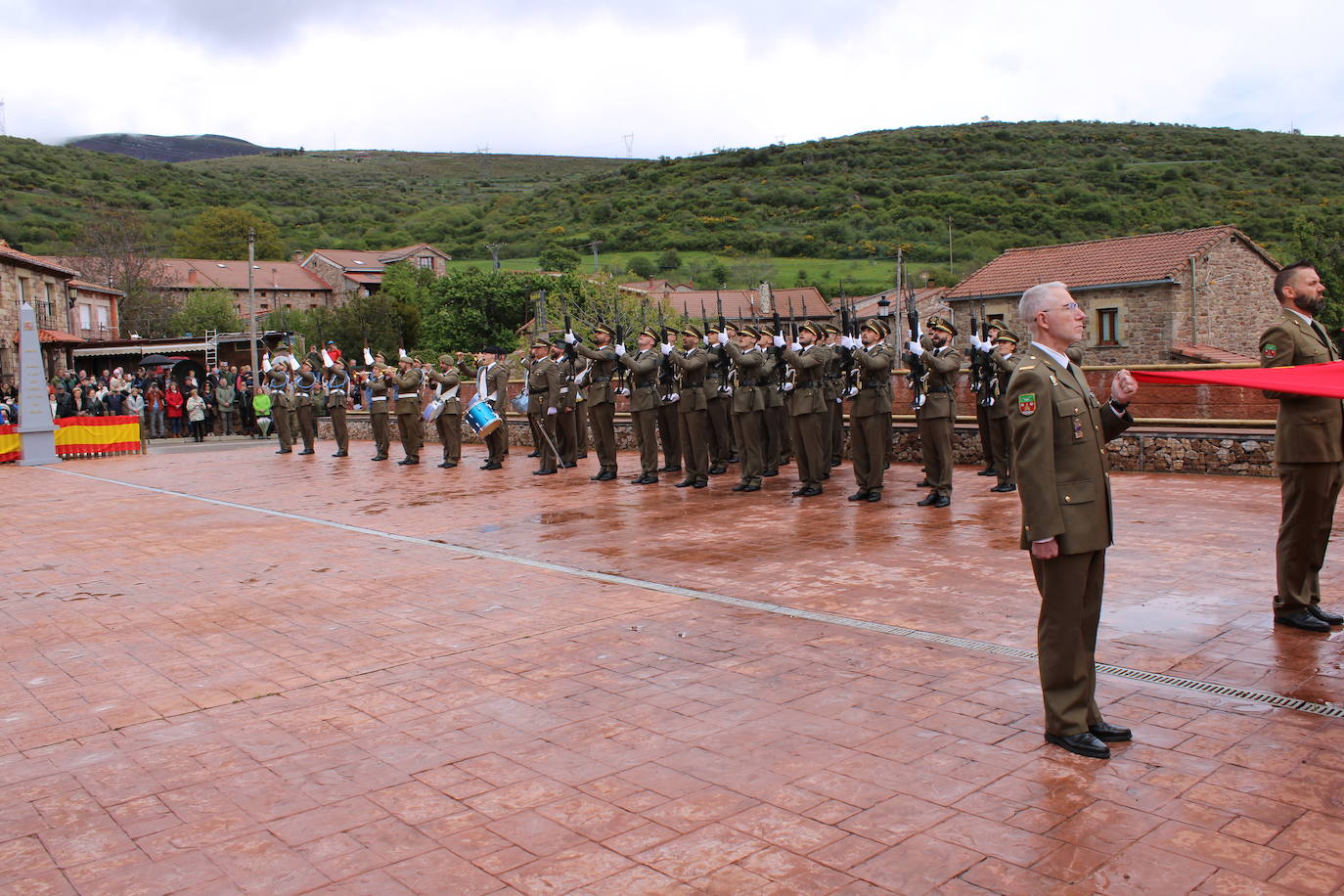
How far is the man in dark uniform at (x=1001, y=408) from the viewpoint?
37.4ft

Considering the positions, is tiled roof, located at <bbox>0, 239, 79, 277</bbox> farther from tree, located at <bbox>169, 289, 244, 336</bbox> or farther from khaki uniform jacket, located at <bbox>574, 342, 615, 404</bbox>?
khaki uniform jacket, located at <bbox>574, 342, 615, 404</bbox>

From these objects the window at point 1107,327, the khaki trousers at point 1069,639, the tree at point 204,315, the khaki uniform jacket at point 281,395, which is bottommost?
the khaki trousers at point 1069,639

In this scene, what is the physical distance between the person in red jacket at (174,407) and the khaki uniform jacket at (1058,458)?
30250mm

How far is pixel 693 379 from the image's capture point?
42.8 ft

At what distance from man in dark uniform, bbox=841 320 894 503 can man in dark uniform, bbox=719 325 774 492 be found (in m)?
1.23

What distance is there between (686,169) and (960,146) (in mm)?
27746

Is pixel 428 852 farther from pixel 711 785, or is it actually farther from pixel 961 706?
pixel 961 706

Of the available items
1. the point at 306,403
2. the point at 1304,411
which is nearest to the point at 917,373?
the point at 1304,411

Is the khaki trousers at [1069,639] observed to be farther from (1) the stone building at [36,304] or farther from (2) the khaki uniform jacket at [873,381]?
(1) the stone building at [36,304]

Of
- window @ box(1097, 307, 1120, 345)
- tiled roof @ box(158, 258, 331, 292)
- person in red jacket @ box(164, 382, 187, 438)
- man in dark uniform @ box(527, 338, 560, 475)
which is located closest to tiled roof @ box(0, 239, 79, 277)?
person in red jacket @ box(164, 382, 187, 438)

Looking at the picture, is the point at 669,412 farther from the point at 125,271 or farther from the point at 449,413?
the point at 125,271

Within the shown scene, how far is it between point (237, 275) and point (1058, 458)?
9412 centimetres

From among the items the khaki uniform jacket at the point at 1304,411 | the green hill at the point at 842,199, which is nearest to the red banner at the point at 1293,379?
the khaki uniform jacket at the point at 1304,411

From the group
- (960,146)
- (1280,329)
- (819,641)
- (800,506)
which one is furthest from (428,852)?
(960,146)
